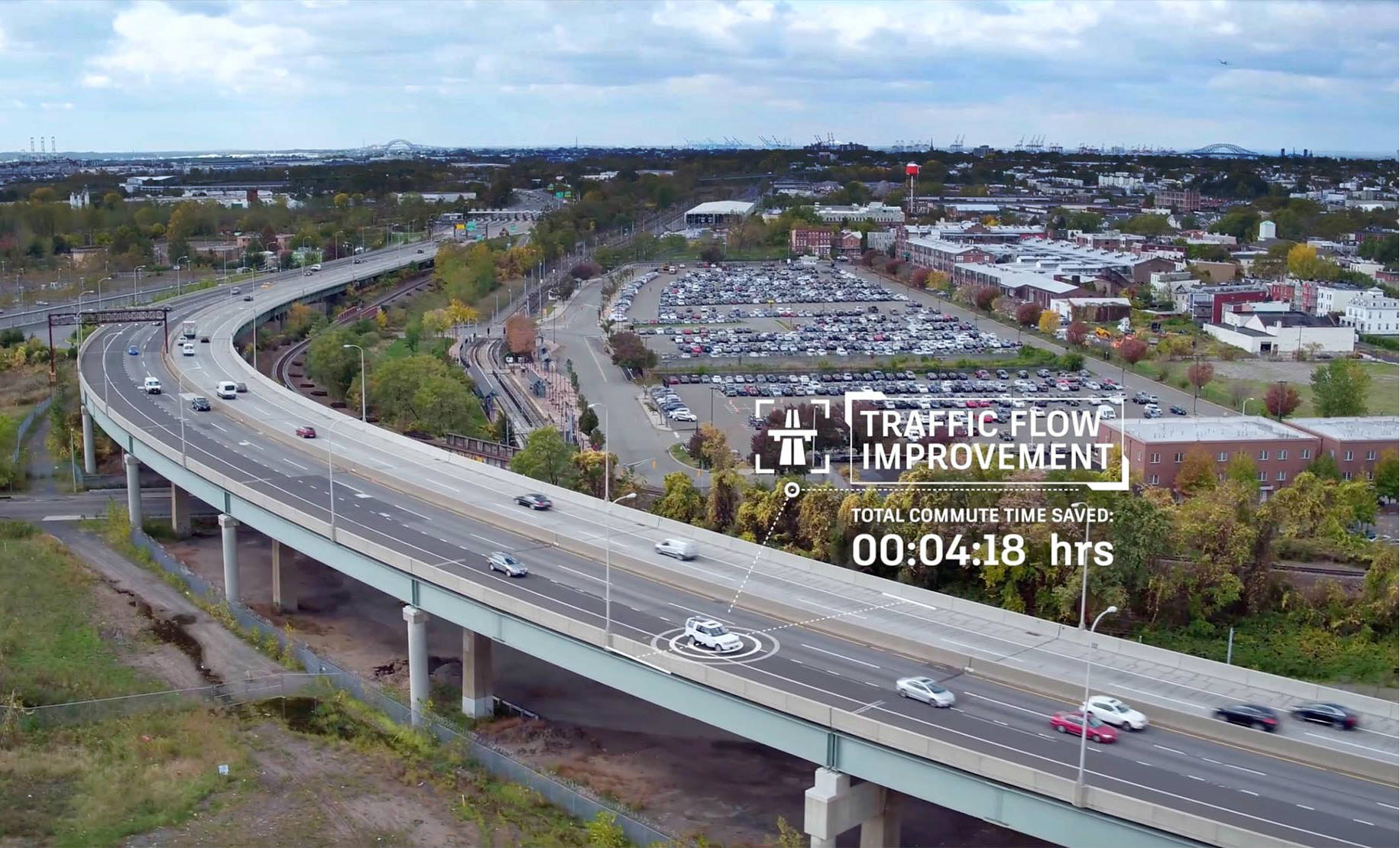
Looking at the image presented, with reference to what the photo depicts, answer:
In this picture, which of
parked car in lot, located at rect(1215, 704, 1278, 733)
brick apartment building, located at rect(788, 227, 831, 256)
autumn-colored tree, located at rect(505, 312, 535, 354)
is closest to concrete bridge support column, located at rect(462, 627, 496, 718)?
parked car in lot, located at rect(1215, 704, 1278, 733)

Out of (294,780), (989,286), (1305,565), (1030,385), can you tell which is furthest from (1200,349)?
(294,780)

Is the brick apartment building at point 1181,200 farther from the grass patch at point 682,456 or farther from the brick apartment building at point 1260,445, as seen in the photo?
the grass patch at point 682,456

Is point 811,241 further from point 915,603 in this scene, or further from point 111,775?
point 111,775

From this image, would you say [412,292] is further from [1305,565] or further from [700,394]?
[1305,565]

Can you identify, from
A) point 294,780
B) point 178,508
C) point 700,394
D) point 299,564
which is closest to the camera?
point 294,780

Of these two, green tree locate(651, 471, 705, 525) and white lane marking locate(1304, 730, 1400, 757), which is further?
green tree locate(651, 471, 705, 525)

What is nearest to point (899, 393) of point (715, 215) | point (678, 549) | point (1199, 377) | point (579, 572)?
point (1199, 377)

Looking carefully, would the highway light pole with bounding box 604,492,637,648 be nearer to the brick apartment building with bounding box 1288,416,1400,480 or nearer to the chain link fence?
the chain link fence
